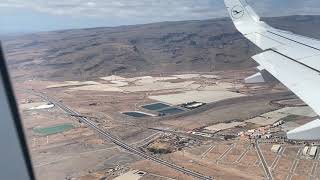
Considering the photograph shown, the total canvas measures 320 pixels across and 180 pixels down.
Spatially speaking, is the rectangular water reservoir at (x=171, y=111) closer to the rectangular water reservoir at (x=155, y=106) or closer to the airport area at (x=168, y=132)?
the airport area at (x=168, y=132)

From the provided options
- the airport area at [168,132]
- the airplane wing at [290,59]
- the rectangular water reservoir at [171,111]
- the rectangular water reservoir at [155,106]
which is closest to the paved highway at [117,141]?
the airport area at [168,132]

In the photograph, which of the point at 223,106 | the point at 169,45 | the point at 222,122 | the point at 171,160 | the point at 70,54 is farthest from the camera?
the point at 169,45

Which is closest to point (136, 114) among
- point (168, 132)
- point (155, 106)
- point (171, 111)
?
point (171, 111)

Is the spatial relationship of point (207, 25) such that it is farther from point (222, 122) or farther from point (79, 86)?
point (222, 122)

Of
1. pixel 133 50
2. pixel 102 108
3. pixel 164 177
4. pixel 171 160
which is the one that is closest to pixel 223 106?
pixel 102 108

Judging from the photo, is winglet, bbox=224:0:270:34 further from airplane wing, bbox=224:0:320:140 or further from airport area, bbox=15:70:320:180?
airport area, bbox=15:70:320:180

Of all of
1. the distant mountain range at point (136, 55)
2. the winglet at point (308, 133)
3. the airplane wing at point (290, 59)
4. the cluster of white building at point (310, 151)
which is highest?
the airplane wing at point (290, 59)
